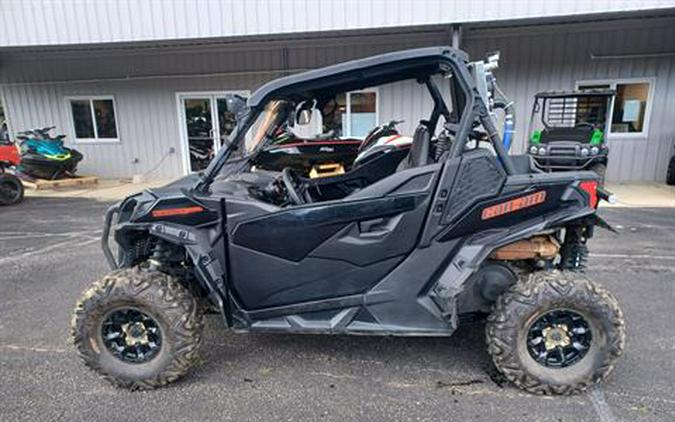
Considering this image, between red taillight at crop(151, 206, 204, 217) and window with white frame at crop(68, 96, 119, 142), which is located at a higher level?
window with white frame at crop(68, 96, 119, 142)

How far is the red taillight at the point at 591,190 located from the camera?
2.58 m

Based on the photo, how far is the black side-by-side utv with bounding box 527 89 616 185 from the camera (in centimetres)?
823

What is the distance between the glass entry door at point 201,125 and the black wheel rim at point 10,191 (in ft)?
12.7

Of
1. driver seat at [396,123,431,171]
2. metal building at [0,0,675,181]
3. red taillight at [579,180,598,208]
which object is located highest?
metal building at [0,0,675,181]

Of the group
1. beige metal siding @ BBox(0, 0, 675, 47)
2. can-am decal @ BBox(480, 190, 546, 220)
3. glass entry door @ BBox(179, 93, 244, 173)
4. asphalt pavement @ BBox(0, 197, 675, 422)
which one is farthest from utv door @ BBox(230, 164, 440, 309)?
glass entry door @ BBox(179, 93, 244, 173)

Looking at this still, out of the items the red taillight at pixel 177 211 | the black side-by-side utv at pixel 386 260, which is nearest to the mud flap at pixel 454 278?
the black side-by-side utv at pixel 386 260

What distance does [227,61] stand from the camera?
10992 mm

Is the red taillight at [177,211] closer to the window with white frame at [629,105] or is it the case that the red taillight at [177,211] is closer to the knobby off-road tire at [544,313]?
the knobby off-road tire at [544,313]

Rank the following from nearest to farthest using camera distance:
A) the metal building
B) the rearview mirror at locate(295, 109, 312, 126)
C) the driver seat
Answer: the driver seat, the rearview mirror at locate(295, 109, 312, 126), the metal building

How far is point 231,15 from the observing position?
8461mm

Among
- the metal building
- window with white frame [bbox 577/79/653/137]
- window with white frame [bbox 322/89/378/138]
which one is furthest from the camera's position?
window with white frame [bbox 322/89/378/138]

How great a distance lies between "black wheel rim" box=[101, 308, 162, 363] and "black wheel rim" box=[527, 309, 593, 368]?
2.34m

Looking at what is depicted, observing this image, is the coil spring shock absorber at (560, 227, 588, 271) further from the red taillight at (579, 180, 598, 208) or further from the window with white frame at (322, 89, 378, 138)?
the window with white frame at (322, 89, 378, 138)

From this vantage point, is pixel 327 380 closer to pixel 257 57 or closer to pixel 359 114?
pixel 359 114
